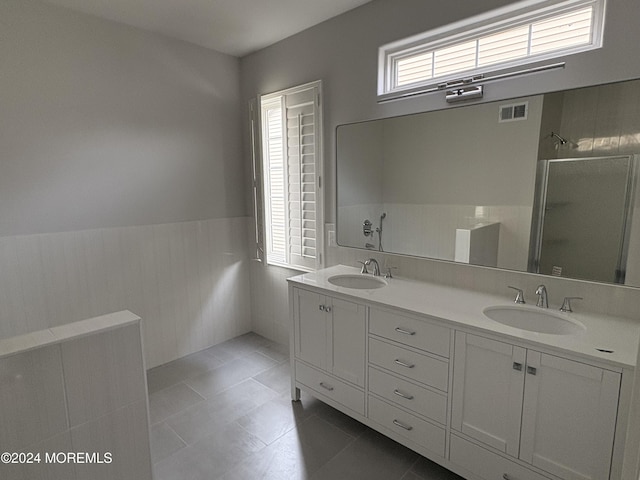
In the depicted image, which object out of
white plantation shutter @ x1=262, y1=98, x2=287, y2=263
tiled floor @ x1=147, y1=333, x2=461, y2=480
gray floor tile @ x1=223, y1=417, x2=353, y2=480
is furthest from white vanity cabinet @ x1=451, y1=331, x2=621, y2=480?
white plantation shutter @ x1=262, y1=98, x2=287, y2=263

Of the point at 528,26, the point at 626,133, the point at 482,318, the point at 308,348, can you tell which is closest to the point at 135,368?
the point at 308,348

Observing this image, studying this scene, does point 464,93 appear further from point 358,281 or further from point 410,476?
point 410,476

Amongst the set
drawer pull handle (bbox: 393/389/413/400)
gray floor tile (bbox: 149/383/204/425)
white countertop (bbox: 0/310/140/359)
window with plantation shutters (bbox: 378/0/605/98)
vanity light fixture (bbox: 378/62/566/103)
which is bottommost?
gray floor tile (bbox: 149/383/204/425)

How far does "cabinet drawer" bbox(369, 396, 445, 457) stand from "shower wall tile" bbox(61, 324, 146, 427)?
1229 millimetres

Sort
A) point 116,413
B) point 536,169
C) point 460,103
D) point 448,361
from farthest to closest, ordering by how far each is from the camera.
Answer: point 460,103
point 536,169
point 448,361
point 116,413

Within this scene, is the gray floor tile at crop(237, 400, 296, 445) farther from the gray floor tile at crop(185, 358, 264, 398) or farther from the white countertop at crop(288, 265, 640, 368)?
the white countertop at crop(288, 265, 640, 368)

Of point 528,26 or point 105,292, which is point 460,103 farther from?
point 105,292

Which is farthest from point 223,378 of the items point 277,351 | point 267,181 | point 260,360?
point 267,181

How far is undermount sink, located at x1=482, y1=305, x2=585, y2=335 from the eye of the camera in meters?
1.63

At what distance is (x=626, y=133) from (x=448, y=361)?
127cm

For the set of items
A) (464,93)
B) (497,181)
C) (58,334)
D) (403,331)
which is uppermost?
(464,93)

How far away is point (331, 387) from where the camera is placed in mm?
2180

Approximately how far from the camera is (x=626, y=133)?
1.54 meters

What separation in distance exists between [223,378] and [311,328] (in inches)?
39.7
